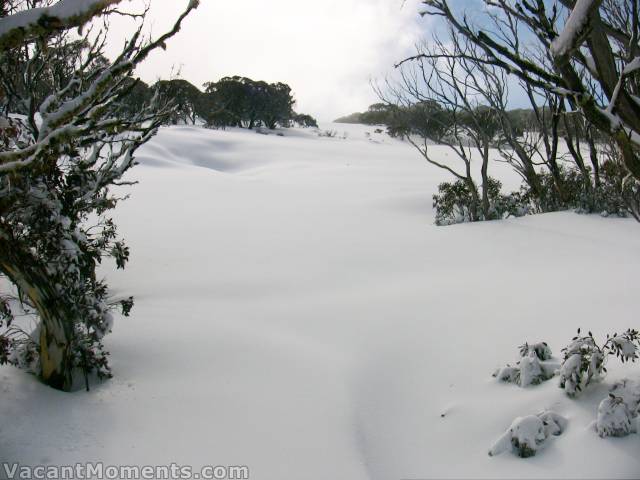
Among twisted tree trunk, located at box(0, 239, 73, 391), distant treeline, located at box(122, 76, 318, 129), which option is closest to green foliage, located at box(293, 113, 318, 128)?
distant treeline, located at box(122, 76, 318, 129)

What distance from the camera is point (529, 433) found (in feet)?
8.29

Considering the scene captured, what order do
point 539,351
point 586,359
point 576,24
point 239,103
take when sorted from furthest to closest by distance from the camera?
point 239,103 < point 539,351 < point 586,359 < point 576,24

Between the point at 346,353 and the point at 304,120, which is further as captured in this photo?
the point at 304,120

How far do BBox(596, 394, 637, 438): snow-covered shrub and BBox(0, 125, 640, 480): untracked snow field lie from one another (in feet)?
0.23

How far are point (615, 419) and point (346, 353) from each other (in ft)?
7.18

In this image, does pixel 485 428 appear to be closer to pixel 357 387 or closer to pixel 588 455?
pixel 588 455

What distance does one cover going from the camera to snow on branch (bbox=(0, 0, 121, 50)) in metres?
1.99

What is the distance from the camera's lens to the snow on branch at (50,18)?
199 cm

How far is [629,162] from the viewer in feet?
7.52

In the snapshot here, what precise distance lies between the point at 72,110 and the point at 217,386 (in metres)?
2.20

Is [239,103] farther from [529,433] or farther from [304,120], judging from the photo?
[529,433]

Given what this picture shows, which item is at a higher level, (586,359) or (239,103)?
(239,103)

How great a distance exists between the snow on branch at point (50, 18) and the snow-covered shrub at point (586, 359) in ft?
10.4

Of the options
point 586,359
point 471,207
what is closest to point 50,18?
point 586,359
